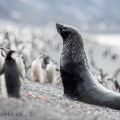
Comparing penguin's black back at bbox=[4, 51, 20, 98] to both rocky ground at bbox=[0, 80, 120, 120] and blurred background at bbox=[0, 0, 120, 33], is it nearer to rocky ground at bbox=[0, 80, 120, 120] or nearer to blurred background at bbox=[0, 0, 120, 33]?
rocky ground at bbox=[0, 80, 120, 120]

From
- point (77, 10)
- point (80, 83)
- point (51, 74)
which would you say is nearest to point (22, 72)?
point (51, 74)

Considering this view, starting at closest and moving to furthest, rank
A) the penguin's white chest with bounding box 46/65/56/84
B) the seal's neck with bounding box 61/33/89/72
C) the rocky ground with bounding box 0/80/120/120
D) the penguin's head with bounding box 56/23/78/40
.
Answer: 1. the rocky ground with bounding box 0/80/120/120
2. the seal's neck with bounding box 61/33/89/72
3. the penguin's head with bounding box 56/23/78/40
4. the penguin's white chest with bounding box 46/65/56/84

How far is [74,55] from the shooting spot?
6.70 meters

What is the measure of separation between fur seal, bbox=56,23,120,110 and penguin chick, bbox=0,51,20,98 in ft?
4.69

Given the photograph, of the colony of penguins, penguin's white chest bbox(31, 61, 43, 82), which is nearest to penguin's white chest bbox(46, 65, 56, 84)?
the colony of penguins

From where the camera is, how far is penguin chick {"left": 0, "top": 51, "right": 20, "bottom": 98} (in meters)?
5.07

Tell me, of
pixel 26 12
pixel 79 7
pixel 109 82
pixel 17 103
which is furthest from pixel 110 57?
pixel 79 7

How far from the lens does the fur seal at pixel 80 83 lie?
6402 mm

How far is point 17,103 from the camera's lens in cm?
468

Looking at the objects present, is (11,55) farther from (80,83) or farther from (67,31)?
(67,31)

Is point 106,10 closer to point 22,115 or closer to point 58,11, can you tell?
point 58,11

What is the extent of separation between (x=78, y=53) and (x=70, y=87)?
702mm

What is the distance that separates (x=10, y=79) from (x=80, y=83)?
1.71 metres

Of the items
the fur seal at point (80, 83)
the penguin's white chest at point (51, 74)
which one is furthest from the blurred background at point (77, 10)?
the fur seal at point (80, 83)
